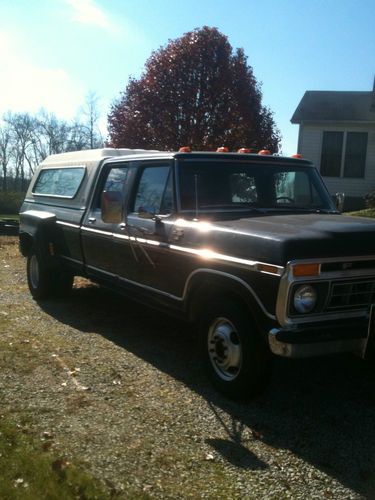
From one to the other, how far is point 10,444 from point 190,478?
1195mm

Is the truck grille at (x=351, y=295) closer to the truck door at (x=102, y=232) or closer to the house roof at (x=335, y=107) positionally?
the truck door at (x=102, y=232)

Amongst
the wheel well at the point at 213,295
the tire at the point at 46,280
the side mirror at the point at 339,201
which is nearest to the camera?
the wheel well at the point at 213,295

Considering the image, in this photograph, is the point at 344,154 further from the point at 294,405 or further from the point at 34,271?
the point at 294,405

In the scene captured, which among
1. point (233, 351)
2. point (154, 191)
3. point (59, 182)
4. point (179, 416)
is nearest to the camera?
point (179, 416)

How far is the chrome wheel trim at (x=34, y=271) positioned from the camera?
7.73m

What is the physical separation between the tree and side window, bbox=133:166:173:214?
54.3 feet

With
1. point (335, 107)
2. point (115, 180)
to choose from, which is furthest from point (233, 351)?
point (335, 107)

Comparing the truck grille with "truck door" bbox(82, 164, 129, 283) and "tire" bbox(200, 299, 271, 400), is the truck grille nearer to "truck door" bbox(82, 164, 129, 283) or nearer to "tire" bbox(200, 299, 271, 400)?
"tire" bbox(200, 299, 271, 400)

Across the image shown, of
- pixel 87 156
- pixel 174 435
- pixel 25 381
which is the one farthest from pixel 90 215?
pixel 174 435

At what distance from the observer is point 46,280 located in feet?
24.9

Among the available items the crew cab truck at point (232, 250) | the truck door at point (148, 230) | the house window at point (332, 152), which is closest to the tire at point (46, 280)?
the crew cab truck at point (232, 250)

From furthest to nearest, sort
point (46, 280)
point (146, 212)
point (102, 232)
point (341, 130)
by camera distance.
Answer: point (341, 130) → point (46, 280) → point (102, 232) → point (146, 212)

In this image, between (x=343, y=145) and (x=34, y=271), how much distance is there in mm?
13265

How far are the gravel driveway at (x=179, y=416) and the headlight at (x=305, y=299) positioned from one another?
35.3 inches
